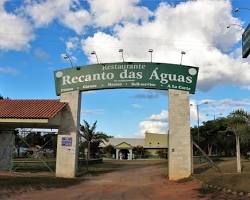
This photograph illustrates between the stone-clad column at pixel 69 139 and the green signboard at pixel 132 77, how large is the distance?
90cm

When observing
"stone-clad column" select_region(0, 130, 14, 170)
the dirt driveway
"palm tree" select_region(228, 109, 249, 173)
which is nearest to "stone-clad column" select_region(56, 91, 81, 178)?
the dirt driveway

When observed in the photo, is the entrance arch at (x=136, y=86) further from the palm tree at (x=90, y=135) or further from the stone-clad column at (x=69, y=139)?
the palm tree at (x=90, y=135)

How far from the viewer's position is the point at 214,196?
715 inches

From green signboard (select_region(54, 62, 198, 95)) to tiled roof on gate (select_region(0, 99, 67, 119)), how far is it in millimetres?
1439

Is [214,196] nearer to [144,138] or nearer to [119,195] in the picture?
[119,195]

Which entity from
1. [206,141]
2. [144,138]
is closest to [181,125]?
[206,141]

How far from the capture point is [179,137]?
28.0 metres

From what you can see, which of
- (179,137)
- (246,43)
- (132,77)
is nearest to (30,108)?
(132,77)

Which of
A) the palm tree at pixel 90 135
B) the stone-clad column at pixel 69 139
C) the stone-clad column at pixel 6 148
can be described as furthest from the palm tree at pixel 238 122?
the palm tree at pixel 90 135

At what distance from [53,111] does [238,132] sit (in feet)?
38.1

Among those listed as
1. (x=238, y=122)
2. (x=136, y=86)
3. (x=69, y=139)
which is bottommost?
(x=69, y=139)

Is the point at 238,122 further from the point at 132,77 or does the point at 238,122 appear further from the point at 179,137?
the point at 132,77

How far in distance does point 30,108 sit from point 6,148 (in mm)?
5731

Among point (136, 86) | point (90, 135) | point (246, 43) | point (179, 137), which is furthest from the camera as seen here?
point (90, 135)
